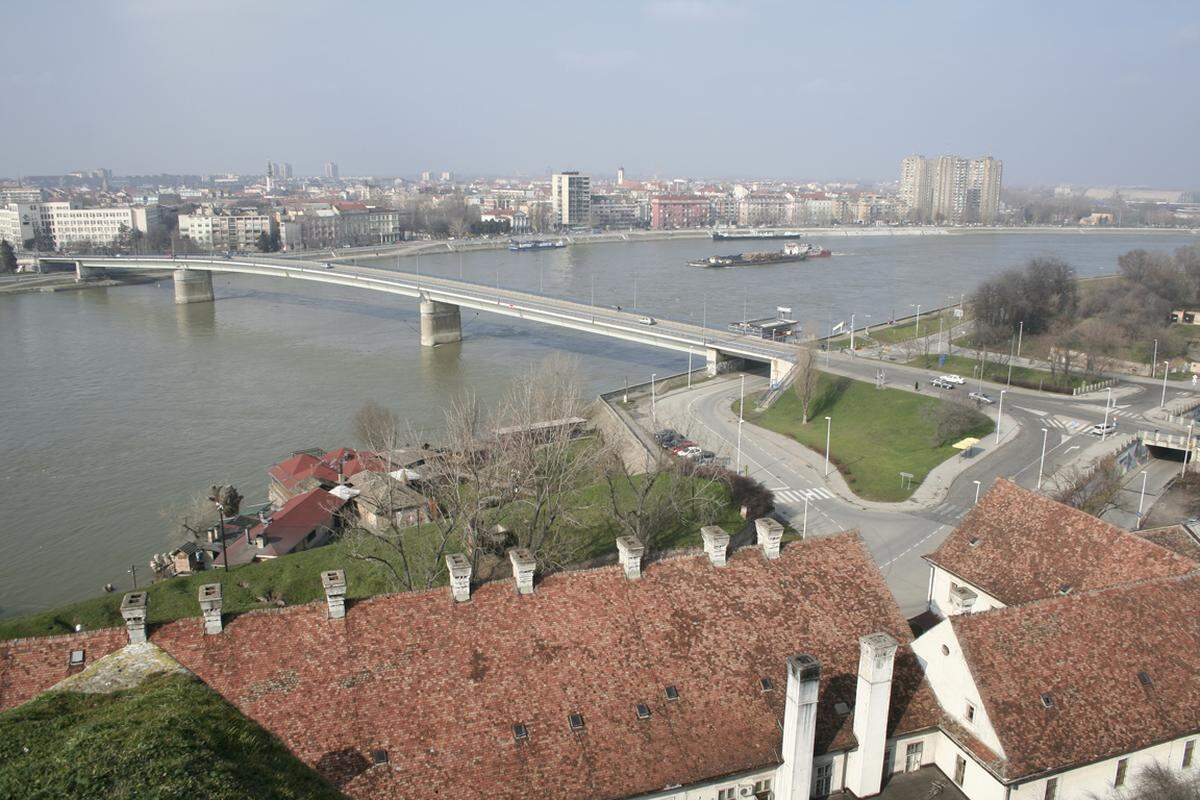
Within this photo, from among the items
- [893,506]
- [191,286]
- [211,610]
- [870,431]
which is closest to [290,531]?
[211,610]

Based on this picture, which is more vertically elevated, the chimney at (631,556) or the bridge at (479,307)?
the chimney at (631,556)

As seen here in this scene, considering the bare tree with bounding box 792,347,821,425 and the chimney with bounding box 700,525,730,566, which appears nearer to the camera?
the chimney with bounding box 700,525,730,566

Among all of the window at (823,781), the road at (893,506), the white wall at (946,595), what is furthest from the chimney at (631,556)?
the road at (893,506)

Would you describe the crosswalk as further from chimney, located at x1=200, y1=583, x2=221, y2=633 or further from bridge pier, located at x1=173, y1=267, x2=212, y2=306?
Answer: bridge pier, located at x1=173, y1=267, x2=212, y2=306

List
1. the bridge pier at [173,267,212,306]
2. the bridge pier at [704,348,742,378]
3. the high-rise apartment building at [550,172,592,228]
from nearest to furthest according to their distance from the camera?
the bridge pier at [704,348,742,378], the bridge pier at [173,267,212,306], the high-rise apartment building at [550,172,592,228]

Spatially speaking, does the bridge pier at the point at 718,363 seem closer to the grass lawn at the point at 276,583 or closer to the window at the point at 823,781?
the grass lawn at the point at 276,583

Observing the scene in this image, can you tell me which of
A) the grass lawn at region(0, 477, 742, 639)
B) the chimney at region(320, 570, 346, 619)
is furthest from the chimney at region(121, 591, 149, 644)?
the grass lawn at region(0, 477, 742, 639)

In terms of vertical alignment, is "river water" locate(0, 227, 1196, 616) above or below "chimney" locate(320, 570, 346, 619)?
below

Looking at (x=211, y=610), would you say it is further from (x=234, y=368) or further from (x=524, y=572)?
(x=234, y=368)
